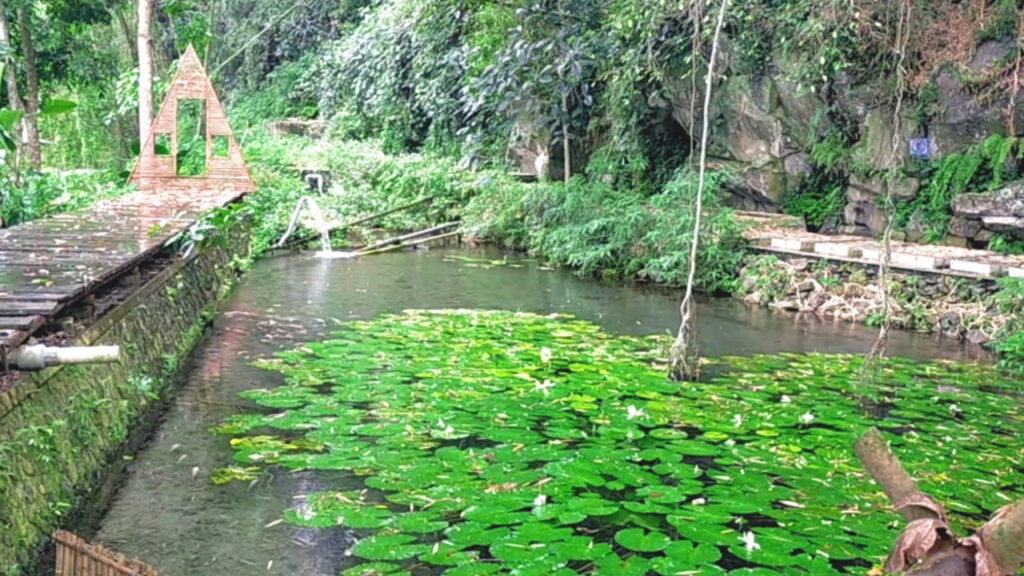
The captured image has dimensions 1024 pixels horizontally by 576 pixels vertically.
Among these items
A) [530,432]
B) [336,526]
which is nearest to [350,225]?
[530,432]

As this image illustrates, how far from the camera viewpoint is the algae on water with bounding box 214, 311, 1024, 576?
3.64m

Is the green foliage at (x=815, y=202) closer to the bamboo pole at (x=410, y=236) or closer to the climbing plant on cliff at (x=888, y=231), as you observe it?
the bamboo pole at (x=410, y=236)

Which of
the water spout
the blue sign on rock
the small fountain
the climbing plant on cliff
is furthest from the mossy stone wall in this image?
the blue sign on rock

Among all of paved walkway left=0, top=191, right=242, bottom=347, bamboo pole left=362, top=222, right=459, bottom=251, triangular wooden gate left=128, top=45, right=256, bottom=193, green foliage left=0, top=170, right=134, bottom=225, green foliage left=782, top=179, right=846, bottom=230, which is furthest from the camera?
bamboo pole left=362, top=222, right=459, bottom=251

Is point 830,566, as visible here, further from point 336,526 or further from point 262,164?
point 262,164

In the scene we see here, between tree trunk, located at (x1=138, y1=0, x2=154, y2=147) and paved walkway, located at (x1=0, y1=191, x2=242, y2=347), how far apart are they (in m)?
2.76

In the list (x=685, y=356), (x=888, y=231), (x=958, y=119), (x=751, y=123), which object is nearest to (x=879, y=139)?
(x=958, y=119)

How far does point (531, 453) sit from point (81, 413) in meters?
2.09

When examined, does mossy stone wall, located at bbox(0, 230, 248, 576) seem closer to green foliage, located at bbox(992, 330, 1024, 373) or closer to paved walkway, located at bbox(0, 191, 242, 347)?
paved walkway, located at bbox(0, 191, 242, 347)

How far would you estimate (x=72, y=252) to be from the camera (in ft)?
16.1

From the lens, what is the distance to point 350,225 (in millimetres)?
13922

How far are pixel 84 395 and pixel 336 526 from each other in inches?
51.7

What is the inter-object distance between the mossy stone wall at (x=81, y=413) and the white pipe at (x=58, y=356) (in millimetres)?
217

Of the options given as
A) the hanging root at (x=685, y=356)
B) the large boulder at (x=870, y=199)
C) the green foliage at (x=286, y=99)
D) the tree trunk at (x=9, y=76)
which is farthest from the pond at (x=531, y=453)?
the green foliage at (x=286, y=99)
